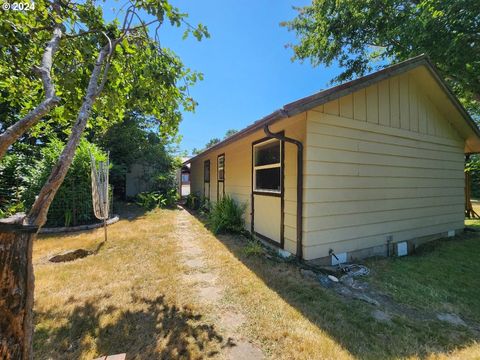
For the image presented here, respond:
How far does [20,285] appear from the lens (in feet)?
4.30

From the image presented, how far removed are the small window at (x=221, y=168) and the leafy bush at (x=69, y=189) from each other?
12.6ft

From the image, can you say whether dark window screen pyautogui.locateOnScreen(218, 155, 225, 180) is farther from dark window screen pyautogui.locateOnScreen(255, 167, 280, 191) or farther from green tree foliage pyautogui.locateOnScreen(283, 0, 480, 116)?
green tree foliage pyautogui.locateOnScreen(283, 0, 480, 116)

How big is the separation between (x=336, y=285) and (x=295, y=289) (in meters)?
0.78

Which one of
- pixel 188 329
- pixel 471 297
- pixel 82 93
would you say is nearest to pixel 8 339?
pixel 188 329

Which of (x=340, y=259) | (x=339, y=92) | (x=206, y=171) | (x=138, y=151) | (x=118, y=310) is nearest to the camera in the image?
(x=118, y=310)

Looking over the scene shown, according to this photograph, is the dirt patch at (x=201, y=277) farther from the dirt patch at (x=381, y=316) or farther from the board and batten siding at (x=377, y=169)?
the dirt patch at (x=381, y=316)

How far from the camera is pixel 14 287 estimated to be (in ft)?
4.22

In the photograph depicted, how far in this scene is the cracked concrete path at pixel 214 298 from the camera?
220 cm

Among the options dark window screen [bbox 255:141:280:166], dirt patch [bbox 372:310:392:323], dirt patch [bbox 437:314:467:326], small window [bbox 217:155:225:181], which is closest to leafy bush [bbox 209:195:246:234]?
dark window screen [bbox 255:141:280:166]

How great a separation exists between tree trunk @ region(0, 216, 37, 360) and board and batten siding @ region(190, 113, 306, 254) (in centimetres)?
376

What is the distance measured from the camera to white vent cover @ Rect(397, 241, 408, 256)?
17.7 feet

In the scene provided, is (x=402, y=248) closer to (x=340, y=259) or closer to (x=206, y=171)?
(x=340, y=259)

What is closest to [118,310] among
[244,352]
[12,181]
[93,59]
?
[244,352]

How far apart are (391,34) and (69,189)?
11165 millimetres
